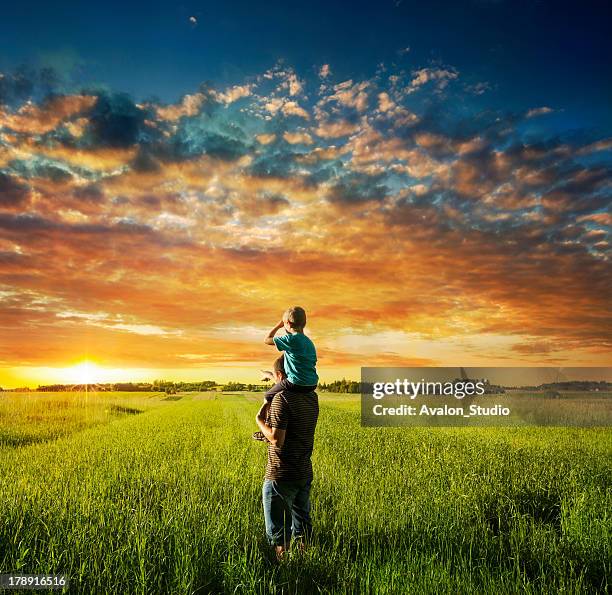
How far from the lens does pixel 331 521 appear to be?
6973 millimetres

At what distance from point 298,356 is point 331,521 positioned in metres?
3.26

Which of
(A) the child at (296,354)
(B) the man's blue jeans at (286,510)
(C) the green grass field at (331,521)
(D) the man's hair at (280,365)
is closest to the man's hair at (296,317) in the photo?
(A) the child at (296,354)

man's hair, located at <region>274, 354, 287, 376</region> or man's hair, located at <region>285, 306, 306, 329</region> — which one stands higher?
man's hair, located at <region>285, 306, 306, 329</region>

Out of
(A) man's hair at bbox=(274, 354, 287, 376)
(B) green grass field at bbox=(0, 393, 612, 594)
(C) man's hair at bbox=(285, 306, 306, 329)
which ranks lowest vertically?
(B) green grass field at bbox=(0, 393, 612, 594)

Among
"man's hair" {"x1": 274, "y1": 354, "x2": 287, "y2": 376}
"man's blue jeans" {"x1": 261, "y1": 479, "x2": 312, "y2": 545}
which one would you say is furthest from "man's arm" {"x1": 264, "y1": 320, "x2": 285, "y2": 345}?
"man's blue jeans" {"x1": 261, "y1": 479, "x2": 312, "y2": 545}

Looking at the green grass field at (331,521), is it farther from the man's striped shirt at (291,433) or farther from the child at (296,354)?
Answer: the child at (296,354)

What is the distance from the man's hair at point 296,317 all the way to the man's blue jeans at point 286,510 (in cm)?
156

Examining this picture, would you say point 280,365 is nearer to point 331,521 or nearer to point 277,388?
point 277,388

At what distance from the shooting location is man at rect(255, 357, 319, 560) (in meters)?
4.93

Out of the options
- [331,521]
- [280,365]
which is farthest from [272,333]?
[331,521]

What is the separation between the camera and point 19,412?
27.6m

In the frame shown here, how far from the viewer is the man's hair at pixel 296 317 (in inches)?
194

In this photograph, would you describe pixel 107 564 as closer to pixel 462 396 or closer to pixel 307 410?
pixel 307 410

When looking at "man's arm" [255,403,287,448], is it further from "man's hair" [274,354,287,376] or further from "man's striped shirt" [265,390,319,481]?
"man's hair" [274,354,287,376]
